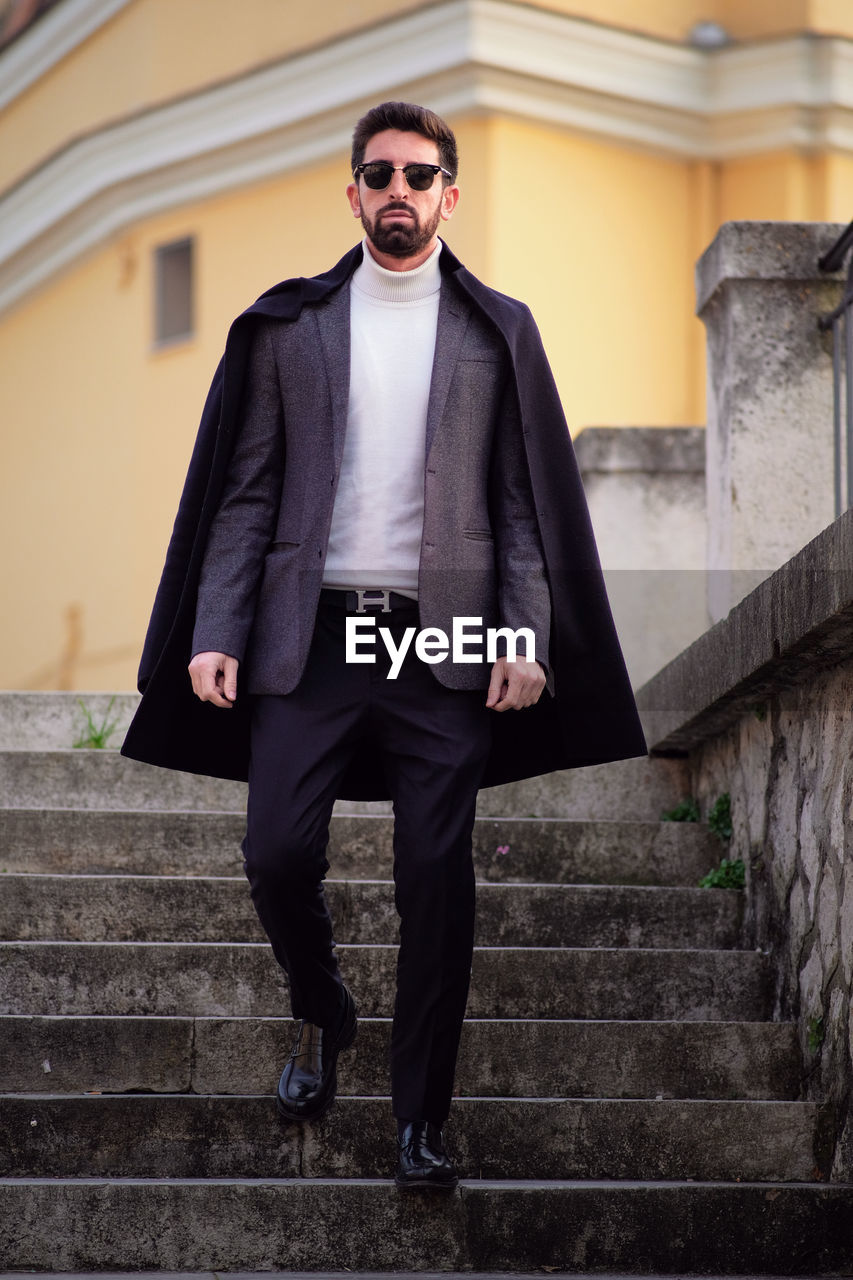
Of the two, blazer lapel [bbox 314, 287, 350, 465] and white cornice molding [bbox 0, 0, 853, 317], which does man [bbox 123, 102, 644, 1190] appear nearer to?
blazer lapel [bbox 314, 287, 350, 465]

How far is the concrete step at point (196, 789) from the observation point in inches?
228

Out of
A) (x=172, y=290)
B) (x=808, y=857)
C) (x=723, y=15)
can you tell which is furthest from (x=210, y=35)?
(x=808, y=857)

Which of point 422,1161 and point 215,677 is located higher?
point 215,677

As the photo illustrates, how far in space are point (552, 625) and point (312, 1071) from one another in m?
1.03

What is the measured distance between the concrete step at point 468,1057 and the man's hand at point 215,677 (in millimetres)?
903

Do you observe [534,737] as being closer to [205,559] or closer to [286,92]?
[205,559]

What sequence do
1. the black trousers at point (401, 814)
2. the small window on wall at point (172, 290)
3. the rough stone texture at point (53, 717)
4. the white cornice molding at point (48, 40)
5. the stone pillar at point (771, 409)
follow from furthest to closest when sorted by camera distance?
the white cornice molding at point (48, 40) → the small window on wall at point (172, 290) → the rough stone texture at point (53, 717) → the stone pillar at point (771, 409) → the black trousers at point (401, 814)

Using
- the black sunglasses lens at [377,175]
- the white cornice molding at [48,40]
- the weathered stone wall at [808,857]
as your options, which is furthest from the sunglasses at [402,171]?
the white cornice molding at [48,40]

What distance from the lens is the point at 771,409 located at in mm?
6047

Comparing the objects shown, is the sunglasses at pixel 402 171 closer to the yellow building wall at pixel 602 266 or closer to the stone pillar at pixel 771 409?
the stone pillar at pixel 771 409

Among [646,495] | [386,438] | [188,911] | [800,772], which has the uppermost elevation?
[646,495]

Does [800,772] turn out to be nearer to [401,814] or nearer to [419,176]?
[401,814]

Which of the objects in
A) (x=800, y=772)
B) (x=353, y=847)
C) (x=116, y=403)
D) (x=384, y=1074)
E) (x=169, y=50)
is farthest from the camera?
(x=116, y=403)

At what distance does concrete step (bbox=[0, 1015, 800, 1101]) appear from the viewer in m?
4.12
